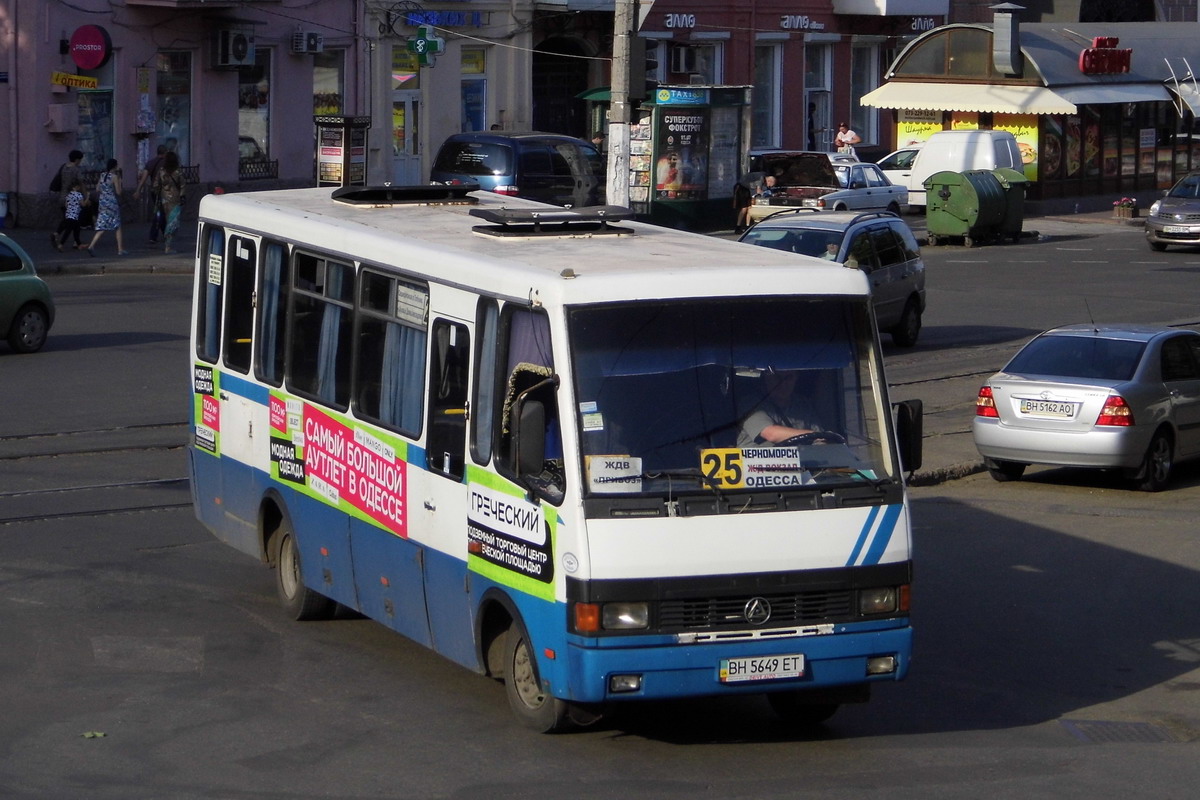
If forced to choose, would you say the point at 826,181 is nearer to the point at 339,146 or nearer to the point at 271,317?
the point at 339,146

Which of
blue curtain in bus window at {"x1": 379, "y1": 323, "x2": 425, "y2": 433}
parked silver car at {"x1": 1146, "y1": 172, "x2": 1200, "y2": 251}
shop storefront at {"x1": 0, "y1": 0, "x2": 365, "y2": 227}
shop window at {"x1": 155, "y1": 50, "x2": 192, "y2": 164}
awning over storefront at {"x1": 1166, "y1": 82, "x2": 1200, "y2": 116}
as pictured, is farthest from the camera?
awning over storefront at {"x1": 1166, "y1": 82, "x2": 1200, "y2": 116}

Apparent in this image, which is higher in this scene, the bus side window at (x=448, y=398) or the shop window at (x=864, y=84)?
the shop window at (x=864, y=84)

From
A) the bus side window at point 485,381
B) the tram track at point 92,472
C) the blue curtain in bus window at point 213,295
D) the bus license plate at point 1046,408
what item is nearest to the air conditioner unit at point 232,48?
the tram track at point 92,472

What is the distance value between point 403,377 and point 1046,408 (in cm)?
794

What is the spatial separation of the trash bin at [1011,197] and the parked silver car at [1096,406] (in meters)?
21.4

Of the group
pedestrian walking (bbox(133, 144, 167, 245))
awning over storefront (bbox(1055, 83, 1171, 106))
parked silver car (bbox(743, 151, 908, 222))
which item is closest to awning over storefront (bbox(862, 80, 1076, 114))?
awning over storefront (bbox(1055, 83, 1171, 106))

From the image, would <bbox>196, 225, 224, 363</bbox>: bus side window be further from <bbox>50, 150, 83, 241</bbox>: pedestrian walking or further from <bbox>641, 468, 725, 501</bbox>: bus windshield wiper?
<bbox>50, 150, 83, 241</bbox>: pedestrian walking

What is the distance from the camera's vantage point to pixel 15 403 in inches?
667

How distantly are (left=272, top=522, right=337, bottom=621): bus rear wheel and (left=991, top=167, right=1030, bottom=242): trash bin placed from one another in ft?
93.6

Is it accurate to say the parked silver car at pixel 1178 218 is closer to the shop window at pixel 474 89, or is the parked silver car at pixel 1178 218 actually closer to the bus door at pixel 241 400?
the shop window at pixel 474 89

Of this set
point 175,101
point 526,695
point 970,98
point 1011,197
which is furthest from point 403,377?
point 970,98

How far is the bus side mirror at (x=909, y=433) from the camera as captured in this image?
8109 millimetres

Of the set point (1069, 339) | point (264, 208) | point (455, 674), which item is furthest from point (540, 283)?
point (1069, 339)

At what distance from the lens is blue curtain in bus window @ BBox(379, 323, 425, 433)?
8.75 metres
